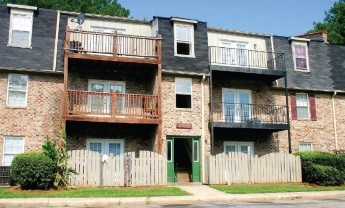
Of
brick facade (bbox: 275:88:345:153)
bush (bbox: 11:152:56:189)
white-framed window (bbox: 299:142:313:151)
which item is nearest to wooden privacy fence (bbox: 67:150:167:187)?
bush (bbox: 11:152:56:189)

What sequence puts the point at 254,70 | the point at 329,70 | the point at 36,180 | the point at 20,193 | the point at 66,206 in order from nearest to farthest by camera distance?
1. the point at 66,206
2. the point at 20,193
3. the point at 36,180
4. the point at 254,70
5. the point at 329,70

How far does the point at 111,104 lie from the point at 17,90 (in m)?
4.78

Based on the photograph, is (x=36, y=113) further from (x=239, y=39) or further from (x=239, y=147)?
(x=239, y=39)

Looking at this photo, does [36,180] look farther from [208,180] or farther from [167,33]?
[167,33]

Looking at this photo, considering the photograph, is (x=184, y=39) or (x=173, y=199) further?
(x=184, y=39)

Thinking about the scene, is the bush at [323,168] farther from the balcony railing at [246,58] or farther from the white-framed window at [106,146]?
the white-framed window at [106,146]

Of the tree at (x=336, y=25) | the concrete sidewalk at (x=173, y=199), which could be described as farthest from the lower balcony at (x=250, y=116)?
the tree at (x=336, y=25)

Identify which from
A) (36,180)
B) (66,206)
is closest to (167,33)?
(36,180)

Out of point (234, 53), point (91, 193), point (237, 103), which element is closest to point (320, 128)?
point (237, 103)

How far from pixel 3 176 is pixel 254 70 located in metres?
13.9

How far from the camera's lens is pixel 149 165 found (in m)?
19.3

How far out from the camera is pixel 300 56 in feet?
88.6

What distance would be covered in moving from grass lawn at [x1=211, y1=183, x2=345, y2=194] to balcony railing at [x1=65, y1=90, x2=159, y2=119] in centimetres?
518

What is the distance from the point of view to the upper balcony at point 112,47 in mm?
20562
